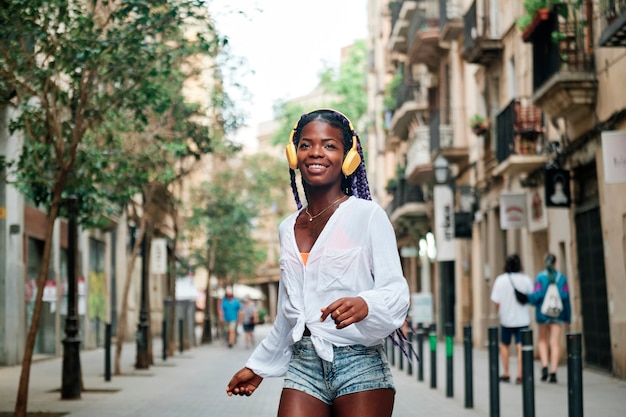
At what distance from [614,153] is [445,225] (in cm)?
1902

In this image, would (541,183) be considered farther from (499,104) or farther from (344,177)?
(344,177)

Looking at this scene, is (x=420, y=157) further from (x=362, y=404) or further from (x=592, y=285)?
(x=362, y=404)

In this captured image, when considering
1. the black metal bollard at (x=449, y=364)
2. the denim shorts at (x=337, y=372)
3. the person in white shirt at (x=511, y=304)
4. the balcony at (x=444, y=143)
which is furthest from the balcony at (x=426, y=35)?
the denim shorts at (x=337, y=372)

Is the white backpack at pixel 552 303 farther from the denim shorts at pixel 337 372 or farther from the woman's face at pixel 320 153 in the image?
the denim shorts at pixel 337 372

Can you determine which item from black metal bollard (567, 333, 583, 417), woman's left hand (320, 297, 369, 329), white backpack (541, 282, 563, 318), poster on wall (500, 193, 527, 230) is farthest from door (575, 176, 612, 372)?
woman's left hand (320, 297, 369, 329)

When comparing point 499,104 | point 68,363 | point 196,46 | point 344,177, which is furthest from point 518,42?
point 344,177

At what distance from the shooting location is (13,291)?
76.6ft

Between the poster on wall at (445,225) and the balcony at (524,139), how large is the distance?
8.80 metres

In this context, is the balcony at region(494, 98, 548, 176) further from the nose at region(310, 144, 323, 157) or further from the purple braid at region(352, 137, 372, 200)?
the nose at region(310, 144, 323, 157)

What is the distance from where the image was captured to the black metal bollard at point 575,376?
8.12 m

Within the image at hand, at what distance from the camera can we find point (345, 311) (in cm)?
432

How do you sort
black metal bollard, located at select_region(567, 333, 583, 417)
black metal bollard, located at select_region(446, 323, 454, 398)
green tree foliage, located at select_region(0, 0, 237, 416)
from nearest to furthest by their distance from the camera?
black metal bollard, located at select_region(567, 333, 583, 417) → green tree foliage, located at select_region(0, 0, 237, 416) → black metal bollard, located at select_region(446, 323, 454, 398)

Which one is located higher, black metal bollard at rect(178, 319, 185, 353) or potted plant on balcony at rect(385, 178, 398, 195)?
potted plant on balcony at rect(385, 178, 398, 195)

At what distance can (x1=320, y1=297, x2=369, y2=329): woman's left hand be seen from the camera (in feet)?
14.1
